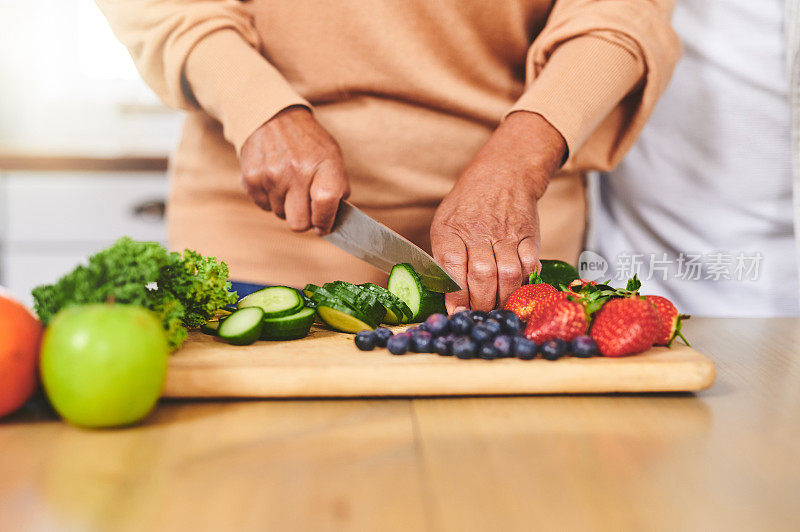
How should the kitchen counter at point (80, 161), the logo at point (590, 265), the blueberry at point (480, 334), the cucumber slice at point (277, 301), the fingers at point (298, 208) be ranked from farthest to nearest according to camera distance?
the kitchen counter at point (80, 161), the logo at point (590, 265), the fingers at point (298, 208), the cucumber slice at point (277, 301), the blueberry at point (480, 334)

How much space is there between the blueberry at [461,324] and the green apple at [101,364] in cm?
38

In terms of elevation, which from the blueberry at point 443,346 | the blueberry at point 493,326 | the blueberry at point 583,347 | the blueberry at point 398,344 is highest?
the blueberry at point 583,347

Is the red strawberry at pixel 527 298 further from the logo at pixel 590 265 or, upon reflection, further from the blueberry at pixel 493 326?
the logo at pixel 590 265

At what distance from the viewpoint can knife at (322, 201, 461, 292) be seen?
113cm

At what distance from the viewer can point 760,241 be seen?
1.81m

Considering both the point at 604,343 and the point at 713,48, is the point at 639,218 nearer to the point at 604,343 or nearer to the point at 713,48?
the point at 713,48

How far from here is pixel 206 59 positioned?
4.39 feet

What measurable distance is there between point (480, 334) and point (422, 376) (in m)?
0.10

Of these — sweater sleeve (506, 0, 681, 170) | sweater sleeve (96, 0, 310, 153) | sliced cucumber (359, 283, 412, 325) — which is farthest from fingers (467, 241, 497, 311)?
sweater sleeve (96, 0, 310, 153)

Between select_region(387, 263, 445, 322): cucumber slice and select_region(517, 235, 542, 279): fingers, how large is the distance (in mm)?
149

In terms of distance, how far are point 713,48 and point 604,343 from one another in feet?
4.03

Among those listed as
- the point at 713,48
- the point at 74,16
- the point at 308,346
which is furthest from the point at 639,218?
the point at 74,16

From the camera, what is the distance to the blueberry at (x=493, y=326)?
89cm

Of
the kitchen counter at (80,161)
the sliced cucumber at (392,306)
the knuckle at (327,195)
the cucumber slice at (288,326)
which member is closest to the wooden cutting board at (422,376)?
the cucumber slice at (288,326)
